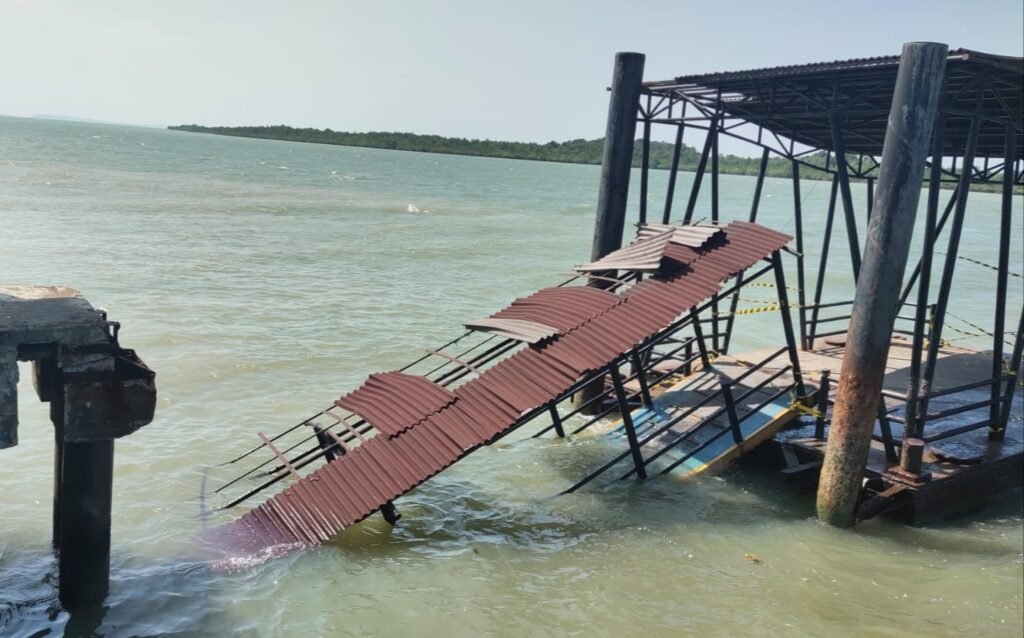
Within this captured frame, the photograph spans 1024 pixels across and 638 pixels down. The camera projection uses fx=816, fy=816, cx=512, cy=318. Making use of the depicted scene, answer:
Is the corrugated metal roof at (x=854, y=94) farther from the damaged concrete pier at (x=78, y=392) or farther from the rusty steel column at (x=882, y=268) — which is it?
the damaged concrete pier at (x=78, y=392)

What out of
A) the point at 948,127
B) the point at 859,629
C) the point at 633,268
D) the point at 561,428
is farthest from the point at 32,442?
the point at 948,127

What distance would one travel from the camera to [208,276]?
26062 mm

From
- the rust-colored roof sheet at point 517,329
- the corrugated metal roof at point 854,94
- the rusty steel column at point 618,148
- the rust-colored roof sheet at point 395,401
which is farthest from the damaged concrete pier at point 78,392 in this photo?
the corrugated metal roof at point 854,94

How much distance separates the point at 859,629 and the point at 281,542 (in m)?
5.85

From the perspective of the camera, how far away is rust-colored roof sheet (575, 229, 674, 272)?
11.0 m

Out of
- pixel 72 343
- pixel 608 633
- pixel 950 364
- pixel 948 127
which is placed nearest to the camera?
pixel 72 343

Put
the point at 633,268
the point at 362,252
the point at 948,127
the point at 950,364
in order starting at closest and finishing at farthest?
the point at 633,268 → the point at 948,127 → the point at 950,364 → the point at 362,252

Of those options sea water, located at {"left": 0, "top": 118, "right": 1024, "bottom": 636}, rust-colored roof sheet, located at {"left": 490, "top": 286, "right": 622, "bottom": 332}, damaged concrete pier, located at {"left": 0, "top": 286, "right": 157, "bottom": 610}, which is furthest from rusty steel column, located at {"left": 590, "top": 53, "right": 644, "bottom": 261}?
damaged concrete pier, located at {"left": 0, "top": 286, "right": 157, "bottom": 610}

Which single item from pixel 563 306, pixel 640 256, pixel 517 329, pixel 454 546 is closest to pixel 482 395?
pixel 517 329

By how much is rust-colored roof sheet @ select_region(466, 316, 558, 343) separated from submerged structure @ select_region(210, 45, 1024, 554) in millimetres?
38

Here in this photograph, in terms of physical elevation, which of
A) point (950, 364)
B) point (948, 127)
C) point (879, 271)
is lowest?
point (950, 364)

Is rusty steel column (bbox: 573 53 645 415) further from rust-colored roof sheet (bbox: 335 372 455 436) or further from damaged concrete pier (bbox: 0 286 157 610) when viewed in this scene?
damaged concrete pier (bbox: 0 286 157 610)

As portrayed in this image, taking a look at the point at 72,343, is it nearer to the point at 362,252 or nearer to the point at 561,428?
the point at 561,428

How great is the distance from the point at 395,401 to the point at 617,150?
578 centimetres
